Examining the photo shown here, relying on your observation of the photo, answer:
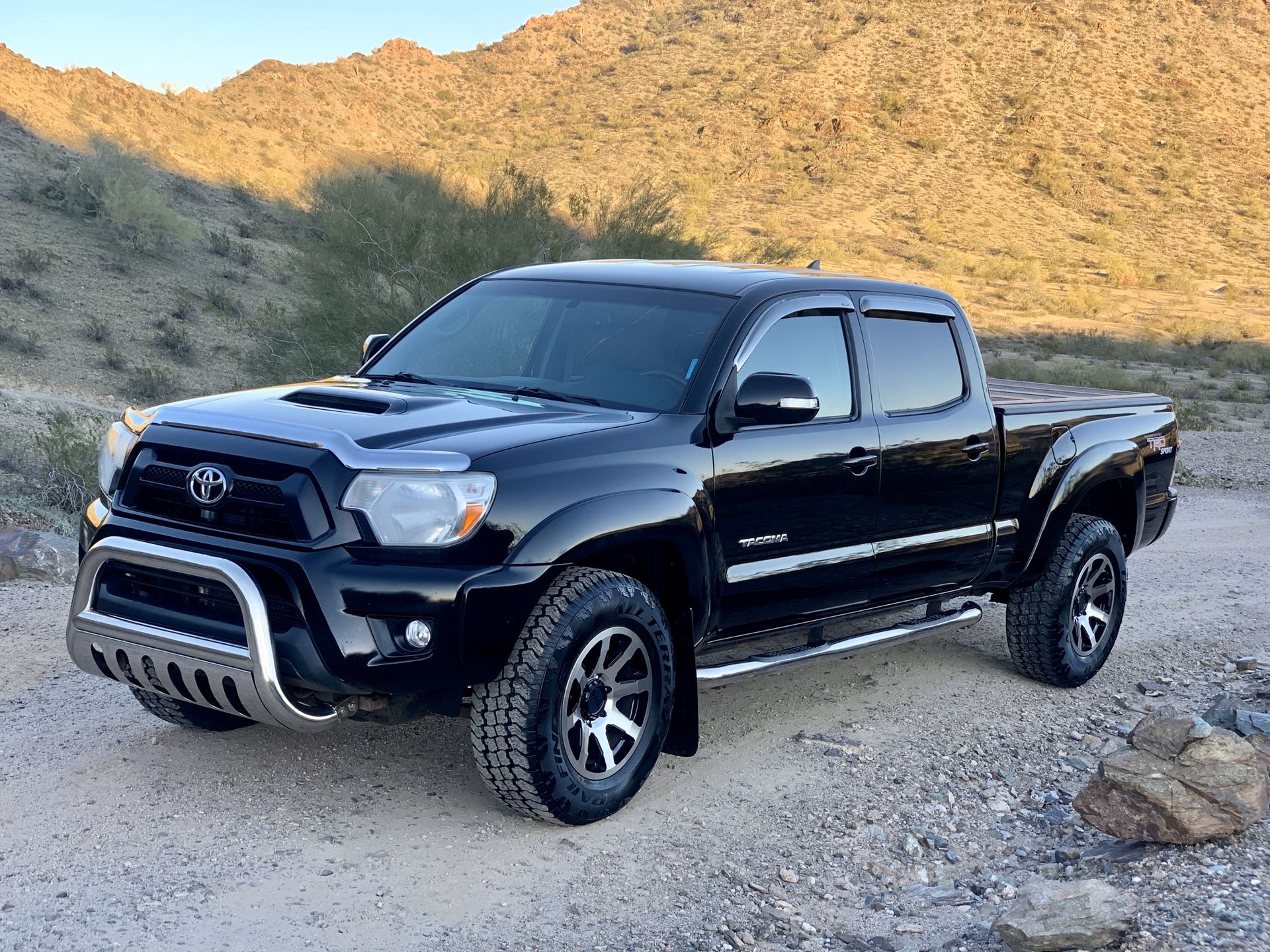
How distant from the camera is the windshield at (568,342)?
5023 mm

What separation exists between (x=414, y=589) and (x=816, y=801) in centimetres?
185

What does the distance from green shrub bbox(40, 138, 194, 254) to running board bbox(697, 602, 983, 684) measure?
78.5 feet

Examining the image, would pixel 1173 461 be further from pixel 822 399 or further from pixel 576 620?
pixel 576 620

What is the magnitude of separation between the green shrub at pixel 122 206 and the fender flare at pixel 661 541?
24552 mm

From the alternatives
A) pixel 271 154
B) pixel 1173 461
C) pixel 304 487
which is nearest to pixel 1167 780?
pixel 304 487

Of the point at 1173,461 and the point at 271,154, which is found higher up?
the point at 271,154

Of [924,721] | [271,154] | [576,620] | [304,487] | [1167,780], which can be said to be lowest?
[924,721]

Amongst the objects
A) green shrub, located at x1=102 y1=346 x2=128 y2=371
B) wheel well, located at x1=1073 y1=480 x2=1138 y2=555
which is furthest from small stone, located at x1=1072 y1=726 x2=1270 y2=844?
green shrub, located at x1=102 y1=346 x2=128 y2=371

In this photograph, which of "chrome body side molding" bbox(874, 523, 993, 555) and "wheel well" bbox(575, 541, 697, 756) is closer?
"wheel well" bbox(575, 541, 697, 756)

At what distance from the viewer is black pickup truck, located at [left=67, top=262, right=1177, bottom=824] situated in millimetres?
3994

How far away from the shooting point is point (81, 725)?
5.32 m

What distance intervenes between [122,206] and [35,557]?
2139cm

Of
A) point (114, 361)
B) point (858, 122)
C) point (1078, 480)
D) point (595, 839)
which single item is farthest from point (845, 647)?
point (858, 122)

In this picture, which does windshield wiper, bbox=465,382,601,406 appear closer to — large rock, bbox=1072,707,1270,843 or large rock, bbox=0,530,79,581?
large rock, bbox=1072,707,1270,843
